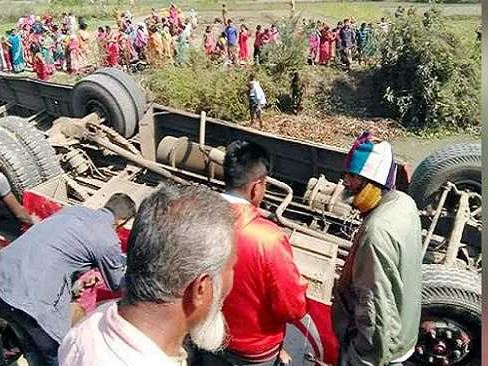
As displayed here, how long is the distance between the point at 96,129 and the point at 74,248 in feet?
11.2

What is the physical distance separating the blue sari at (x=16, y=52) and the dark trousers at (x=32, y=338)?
14550 millimetres

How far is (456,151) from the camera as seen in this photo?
5520 millimetres

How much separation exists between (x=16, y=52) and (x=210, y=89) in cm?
637

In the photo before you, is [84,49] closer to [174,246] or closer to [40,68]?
[40,68]

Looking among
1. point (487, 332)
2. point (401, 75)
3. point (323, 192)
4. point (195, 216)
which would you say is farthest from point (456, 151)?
point (401, 75)

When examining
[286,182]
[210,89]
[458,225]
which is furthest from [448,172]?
[210,89]

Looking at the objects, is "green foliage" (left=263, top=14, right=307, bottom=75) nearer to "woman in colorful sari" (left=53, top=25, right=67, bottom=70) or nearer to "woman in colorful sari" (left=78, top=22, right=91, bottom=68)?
"woman in colorful sari" (left=78, top=22, right=91, bottom=68)

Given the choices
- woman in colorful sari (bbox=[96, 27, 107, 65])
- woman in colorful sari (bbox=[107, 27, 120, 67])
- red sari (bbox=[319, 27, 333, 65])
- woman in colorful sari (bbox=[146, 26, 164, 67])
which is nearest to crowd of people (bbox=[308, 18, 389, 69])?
red sari (bbox=[319, 27, 333, 65])

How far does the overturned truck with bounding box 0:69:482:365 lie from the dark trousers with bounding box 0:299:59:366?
0.74 meters

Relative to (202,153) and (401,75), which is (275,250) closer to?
(202,153)

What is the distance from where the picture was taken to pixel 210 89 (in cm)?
1402

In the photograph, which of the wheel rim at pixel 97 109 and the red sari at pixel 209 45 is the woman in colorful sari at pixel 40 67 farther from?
the wheel rim at pixel 97 109

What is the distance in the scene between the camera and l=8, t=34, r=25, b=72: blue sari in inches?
665

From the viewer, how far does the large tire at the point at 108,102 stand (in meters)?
7.13
